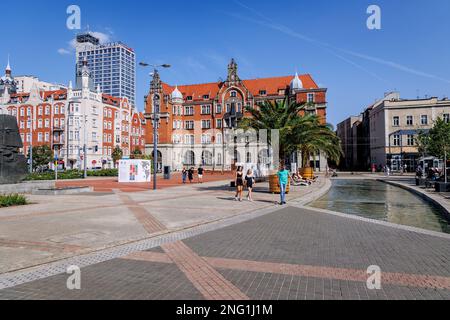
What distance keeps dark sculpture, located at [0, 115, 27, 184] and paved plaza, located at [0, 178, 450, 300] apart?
481 inches

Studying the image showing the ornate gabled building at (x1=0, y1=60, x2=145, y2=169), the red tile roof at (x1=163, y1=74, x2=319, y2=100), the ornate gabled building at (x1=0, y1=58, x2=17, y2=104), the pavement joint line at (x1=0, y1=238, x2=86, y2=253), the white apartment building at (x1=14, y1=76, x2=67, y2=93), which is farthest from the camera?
the white apartment building at (x1=14, y1=76, x2=67, y2=93)

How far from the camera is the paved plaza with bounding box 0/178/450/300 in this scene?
15.9 feet

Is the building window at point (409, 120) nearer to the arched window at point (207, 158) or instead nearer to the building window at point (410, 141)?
the building window at point (410, 141)

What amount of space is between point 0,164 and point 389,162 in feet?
196

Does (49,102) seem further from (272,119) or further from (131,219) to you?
(131,219)

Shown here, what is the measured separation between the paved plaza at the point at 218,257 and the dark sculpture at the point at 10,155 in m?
12.2

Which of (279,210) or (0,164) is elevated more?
(0,164)

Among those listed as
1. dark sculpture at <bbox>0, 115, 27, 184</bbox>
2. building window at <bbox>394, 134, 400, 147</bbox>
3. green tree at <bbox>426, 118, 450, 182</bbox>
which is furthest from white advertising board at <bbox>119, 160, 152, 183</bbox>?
building window at <bbox>394, 134, 400, 147</bbox>

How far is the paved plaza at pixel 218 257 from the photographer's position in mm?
4836

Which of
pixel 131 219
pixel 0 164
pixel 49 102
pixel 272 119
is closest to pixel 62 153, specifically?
pixel 49 102

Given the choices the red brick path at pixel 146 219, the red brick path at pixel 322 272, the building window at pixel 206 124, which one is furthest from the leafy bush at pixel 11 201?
the building window at pixel 206 124

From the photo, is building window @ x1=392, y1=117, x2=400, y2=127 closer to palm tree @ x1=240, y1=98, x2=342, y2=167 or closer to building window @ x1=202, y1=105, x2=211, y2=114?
building window @ x1=202, y1=105, x2=211, y2=114
